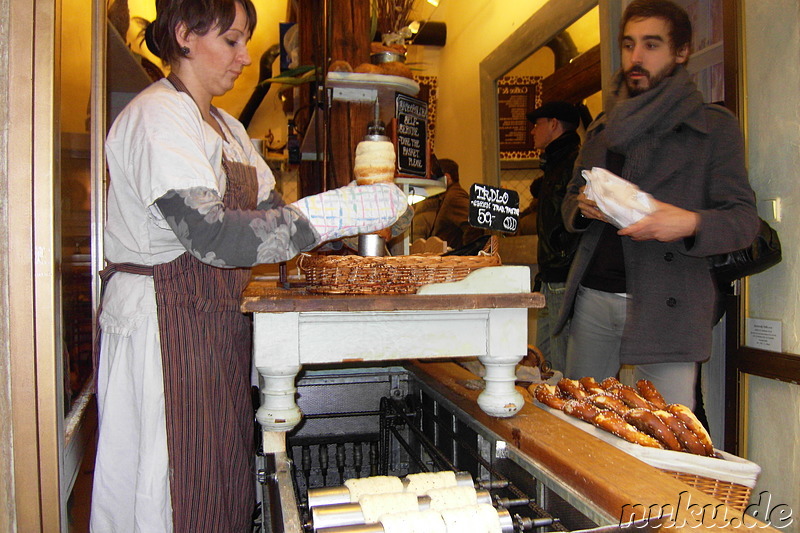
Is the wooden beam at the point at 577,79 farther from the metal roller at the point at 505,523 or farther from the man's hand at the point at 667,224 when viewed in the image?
the metal roller at the point at 505,523

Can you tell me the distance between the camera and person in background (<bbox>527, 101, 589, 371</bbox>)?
297cm

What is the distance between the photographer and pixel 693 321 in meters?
1.97

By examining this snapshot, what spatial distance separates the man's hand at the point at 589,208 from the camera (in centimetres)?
206

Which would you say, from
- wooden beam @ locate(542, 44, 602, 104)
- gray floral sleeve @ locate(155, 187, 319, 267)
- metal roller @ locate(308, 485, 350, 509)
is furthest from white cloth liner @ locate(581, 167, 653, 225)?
wooden beam @ locate(542, 44, 602, 104)

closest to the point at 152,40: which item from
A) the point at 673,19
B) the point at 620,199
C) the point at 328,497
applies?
the point at 328,497

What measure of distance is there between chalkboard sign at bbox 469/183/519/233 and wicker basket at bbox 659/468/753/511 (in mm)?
669

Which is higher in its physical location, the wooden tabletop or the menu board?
the menu board

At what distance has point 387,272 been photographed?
54.2 inches

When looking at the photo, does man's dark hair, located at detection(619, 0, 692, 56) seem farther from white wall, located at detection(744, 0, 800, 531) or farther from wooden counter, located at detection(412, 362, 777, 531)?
wooden counter, located at detection(412, 362, 777, 531)

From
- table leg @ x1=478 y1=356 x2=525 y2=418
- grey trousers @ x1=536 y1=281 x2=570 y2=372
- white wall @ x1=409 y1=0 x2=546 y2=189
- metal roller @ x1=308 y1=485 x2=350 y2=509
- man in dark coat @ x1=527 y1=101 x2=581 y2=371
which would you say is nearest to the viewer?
metal roller @ x1=308 y1=485 x2=350 y2=509

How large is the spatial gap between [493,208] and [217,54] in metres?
0.78

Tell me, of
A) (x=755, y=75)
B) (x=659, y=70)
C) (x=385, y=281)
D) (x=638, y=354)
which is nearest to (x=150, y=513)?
(x=385, y=281)

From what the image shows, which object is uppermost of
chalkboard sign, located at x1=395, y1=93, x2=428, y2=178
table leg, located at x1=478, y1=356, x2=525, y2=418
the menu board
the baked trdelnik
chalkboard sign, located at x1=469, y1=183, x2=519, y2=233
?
the menu board

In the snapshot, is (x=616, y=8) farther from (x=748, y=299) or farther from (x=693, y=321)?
(x=693, y=321)
